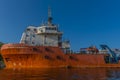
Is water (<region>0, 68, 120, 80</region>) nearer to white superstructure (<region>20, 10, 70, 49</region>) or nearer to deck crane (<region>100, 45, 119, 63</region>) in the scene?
white superstructure (<region>20, 10, 70, 49</region>)

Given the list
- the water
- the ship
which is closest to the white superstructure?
the ship

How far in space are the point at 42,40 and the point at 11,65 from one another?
27.3 feet

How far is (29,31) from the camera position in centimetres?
4947

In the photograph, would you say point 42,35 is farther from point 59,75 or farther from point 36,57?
point 59,75

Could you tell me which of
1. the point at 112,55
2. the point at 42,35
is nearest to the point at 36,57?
the point at 42,35

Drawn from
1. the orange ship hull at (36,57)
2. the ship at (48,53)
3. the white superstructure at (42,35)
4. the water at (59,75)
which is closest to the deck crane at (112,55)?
the ship at (48,53)

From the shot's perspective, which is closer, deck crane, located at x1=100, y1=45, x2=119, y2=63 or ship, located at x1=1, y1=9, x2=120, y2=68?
ship, located at x1=1, y1=9, x2=120, y2=68

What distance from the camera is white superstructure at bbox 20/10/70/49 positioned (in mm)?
48656

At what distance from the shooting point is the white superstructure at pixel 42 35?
Result: 48.7 m

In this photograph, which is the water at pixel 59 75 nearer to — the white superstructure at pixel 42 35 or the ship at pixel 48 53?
the ship at pixel 48 53

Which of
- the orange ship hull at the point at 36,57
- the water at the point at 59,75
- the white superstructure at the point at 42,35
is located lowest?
the water at the point at 59,75

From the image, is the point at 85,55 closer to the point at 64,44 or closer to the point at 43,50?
the point at 64,44

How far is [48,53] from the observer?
4550 centimetres

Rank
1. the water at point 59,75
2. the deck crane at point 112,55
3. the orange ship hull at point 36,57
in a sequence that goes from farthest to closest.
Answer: the deck crane at point 112,55
the orange ship hull at point 36,57
the water at point 59,75
